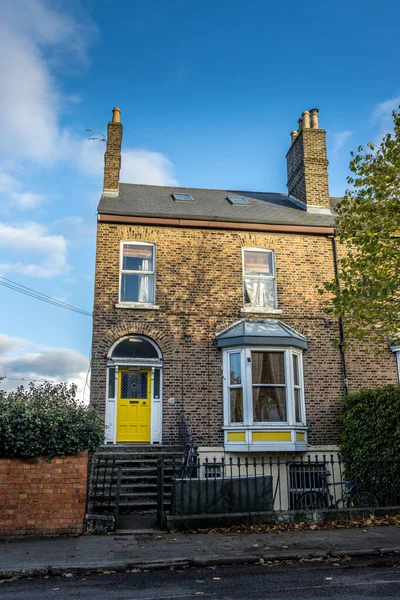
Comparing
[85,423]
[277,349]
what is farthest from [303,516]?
[277,349]

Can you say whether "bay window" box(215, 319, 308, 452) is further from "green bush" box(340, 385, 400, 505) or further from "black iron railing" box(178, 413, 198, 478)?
"green bush" box(340, 385, 400, 505)

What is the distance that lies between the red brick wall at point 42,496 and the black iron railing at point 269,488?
5.31 feet

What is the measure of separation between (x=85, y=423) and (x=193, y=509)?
255 cm

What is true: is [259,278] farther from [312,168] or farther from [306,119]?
[306,119]

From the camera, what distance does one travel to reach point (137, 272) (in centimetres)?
1593

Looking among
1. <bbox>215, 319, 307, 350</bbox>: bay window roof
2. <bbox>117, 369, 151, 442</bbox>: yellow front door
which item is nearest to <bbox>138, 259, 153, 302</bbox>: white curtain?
<bbox>117, 369, 151, 442</bbox>: yellow front door

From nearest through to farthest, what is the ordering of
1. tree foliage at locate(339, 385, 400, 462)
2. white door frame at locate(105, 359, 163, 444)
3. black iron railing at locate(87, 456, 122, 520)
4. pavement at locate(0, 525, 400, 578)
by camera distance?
pavement at locate(0, 525, 400, 578), black iron railing at locate(87, 456, 122, 520), tree foliage at locate(339, 385, 400, 462), white door frame at locate(105, 359, 163, 444)

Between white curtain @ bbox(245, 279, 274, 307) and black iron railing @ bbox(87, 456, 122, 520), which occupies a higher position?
white curtain @ bbox(245, 279, 274, 307)

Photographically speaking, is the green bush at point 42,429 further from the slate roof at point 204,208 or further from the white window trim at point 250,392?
the slate roof at point 204,208

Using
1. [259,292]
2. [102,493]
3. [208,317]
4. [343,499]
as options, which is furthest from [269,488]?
[259,292]

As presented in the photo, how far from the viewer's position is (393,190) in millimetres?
11273

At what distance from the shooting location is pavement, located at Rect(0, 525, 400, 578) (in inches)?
283

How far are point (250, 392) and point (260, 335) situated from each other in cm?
161

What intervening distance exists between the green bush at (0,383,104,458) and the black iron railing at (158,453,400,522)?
5.50 ft
